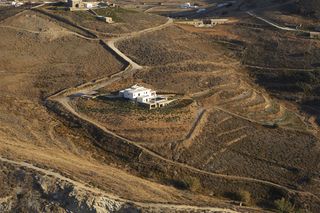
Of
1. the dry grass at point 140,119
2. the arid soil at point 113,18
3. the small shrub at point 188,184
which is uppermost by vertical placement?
the arid soil at point 113,18

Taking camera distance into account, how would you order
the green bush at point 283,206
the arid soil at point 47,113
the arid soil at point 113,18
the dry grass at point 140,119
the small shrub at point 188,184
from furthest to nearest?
the arid soil at point 113,18 < the dry grass at point 140,119 < the small shrub at point 188,184 < the green bush at point 283,206 < the arid soil at point 47,113

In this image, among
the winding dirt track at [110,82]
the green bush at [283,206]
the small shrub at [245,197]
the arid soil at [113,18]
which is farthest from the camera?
the arid soil at [113,18]

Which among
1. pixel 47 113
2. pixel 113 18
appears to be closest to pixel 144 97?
pixel 47 113

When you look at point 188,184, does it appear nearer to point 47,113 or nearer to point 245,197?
point 245,197

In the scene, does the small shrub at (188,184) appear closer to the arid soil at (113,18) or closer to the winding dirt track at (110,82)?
the winding dirt track at (110,82)

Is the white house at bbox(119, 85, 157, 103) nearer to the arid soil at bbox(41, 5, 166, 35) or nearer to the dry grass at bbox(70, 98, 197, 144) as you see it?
the dry grass at bbox(70, 98, 197, 144)

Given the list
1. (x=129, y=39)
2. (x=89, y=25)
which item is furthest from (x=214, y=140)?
(x=89, y=25)

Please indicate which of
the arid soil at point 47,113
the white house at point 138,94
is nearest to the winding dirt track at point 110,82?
the arid soil at point 47,113

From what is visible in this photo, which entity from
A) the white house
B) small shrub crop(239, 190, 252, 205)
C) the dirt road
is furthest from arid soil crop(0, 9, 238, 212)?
the white house
